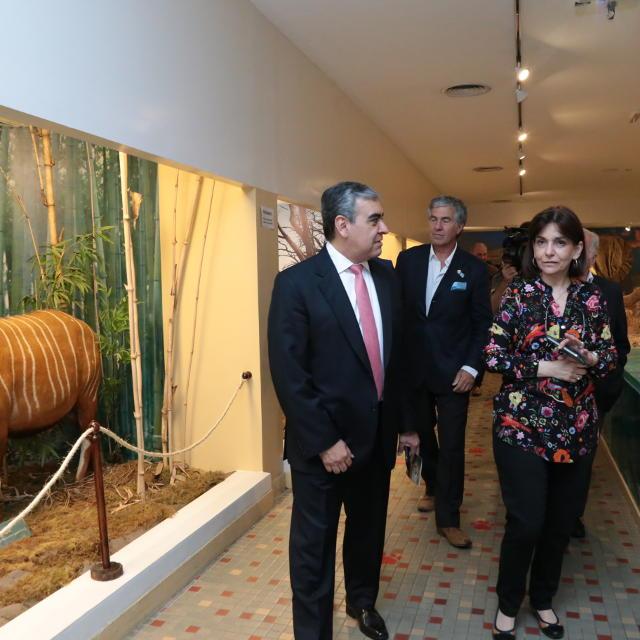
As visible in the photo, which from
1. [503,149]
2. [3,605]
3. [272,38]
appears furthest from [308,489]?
[503,149]

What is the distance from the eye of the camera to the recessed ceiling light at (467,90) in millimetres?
5965

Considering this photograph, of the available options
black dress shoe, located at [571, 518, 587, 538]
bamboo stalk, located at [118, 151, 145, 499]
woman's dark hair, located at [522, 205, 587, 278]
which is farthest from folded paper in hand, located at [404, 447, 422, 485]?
bamboo stalk, located at [118, 151, 145, 499]

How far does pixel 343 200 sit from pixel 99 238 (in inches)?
96.7

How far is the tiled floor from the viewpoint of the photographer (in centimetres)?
275

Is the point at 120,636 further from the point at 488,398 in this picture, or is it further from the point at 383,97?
the point at 488,398

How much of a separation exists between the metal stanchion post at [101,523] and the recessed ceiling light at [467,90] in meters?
4.53

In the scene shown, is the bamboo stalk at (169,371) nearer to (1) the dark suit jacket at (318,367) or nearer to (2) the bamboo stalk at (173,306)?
(2) the bamboo stalk at (173,306)

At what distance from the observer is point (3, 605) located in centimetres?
274

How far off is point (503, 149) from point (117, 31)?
661 centimetres

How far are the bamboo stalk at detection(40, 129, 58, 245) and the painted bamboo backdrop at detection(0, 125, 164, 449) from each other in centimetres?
10

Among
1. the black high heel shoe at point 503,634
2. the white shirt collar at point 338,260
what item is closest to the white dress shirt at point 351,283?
the white shirt collar at point 338,260

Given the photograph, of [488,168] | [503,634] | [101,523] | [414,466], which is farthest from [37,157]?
[488,168]

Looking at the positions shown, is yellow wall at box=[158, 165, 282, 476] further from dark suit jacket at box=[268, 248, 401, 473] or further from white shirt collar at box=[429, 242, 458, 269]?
dark suit jacket at box=[268, 248, 401, 473]

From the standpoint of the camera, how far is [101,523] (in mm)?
2758
